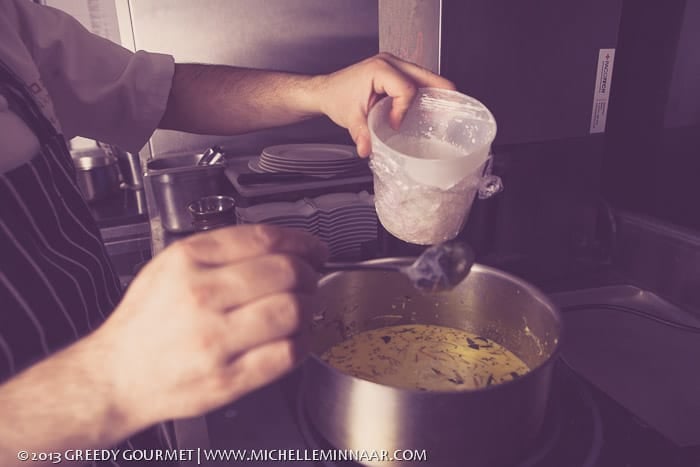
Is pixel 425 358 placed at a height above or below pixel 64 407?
below

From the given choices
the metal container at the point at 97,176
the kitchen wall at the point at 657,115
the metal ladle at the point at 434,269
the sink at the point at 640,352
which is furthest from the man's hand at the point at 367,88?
the metal container at the point at 97,176

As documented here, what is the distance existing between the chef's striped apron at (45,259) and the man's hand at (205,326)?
0.33 metres

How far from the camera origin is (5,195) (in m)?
0.78

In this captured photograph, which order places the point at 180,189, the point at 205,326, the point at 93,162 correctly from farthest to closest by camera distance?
the point at 93,162 < the point at 180,189 < the point at 205,326

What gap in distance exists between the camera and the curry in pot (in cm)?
89

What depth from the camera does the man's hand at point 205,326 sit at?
1.52 feet

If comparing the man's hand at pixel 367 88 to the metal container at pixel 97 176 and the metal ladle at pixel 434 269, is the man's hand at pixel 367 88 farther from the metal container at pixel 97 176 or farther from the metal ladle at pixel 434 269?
the metal container at pixel 97 176

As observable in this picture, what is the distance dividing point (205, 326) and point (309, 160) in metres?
1.02

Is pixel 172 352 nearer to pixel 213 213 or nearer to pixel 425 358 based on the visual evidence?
pixel 425 358

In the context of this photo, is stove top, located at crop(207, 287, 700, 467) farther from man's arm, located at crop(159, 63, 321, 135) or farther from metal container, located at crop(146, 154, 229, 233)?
metal container, located at crop(146, 154, 229, 233)

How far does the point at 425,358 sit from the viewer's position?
0.95 m

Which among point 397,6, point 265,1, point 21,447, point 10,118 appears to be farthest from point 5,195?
point 265,1

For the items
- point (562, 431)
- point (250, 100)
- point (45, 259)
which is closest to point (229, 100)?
point (250, 100)

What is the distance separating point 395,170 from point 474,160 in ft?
0.36
